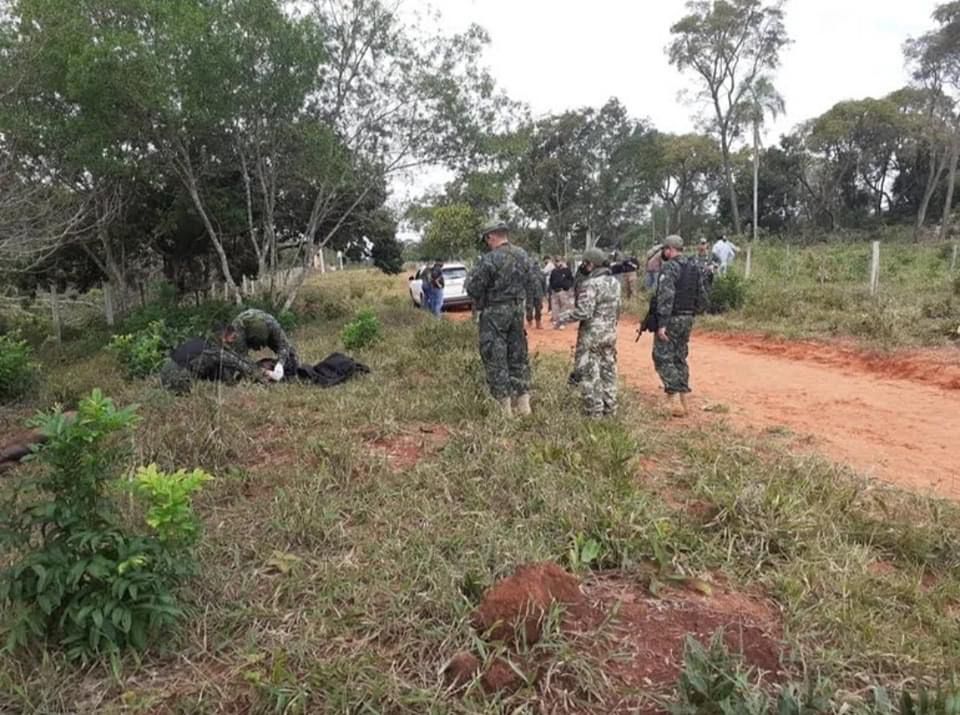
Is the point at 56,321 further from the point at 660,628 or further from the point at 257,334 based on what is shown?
the point at 660,628

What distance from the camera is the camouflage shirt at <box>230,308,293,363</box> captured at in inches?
281

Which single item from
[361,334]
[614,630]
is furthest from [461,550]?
[361,334]

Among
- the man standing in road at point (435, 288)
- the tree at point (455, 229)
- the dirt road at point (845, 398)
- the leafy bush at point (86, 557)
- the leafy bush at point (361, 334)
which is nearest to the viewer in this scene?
the leafy bush at point (86, 557)

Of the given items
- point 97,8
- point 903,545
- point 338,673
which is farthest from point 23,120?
point 903,545

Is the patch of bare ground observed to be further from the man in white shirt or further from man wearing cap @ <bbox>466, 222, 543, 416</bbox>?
the man in white shirt

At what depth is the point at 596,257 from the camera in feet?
19.0

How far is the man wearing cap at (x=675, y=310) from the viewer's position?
6.15 metres

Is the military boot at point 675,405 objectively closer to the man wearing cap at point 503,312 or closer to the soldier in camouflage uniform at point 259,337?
the man wearing cap at point 503,312

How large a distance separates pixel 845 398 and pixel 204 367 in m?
6.24

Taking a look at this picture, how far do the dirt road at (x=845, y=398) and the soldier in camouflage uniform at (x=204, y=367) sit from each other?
4057 mm

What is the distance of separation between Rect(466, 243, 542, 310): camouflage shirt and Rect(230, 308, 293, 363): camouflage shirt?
2457mm

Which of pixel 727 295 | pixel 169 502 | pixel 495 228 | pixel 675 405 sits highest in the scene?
pixel 495 228

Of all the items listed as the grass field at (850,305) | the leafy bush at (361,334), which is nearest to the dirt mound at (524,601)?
the leafy bush at (361,334)

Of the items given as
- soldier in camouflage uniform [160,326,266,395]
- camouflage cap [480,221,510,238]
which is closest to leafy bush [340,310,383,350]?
soldier in camouflage uniform [160,326,266,395]
